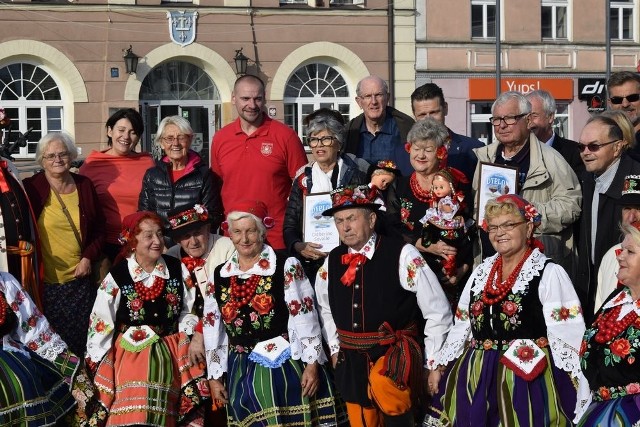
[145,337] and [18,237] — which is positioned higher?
[18,237]

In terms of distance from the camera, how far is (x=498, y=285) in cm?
548

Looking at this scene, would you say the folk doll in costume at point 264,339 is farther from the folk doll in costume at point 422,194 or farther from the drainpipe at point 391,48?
the drainpipe at point 391,48

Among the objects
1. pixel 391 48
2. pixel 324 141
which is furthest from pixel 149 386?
pixel 391 48

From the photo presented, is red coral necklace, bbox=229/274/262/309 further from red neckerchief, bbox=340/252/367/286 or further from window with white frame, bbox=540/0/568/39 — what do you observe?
window with white frame, bbox=540/0/568/39

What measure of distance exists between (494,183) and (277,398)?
1.84 meters

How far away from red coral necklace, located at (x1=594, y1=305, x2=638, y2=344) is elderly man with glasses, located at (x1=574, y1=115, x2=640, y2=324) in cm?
97

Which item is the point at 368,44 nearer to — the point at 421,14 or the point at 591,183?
the point at 421,14

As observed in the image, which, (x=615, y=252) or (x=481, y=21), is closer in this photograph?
(x=615, y=252)

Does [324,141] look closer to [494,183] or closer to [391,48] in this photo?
[494,183]

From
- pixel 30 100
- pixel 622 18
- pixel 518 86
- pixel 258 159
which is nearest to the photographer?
pixel 258 159

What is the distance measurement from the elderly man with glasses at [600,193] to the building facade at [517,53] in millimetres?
18369

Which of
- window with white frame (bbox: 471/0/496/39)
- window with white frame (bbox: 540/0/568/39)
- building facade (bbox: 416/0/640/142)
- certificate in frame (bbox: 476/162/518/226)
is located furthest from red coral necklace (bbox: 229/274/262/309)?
window with white frame (bbox: 540/0/568/39)

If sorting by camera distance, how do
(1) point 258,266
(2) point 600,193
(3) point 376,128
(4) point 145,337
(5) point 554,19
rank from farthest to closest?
(5) point 554,19
(3) point 376,128
(4) point 145,337
(1) point 258,266
(2) point 600,193

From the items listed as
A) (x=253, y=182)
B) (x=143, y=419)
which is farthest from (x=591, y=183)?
(x=143, y=419)
